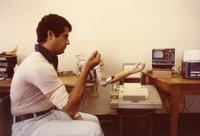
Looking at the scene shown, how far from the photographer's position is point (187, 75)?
104 inches

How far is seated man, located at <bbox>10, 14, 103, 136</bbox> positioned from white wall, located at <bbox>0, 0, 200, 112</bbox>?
4.42 ft

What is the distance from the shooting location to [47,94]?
159cm

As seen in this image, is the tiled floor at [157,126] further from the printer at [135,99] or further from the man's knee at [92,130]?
the man's knee at [92,130]

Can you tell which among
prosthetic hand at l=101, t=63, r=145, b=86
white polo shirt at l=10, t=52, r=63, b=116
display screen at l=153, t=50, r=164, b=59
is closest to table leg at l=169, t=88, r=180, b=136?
prosthetic hand at l=101, t=63, r=145, b=86

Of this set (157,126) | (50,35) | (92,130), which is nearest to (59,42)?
(50,35)

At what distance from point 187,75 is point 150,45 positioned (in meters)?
0.64

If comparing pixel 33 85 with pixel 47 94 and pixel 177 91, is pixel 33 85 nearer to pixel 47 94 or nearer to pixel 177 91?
pixel 47 94

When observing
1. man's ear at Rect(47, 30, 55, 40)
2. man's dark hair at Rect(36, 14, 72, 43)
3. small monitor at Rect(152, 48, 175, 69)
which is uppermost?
man's dark hair at Rect(36, 14, 72, 43)

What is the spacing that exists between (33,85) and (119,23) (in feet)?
5.51

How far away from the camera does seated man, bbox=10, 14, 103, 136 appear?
1586 millimetres

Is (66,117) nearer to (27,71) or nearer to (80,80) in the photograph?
(80,80)

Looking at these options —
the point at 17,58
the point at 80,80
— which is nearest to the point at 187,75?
the point at 80,80

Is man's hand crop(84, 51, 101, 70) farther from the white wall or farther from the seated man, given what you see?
the white wall

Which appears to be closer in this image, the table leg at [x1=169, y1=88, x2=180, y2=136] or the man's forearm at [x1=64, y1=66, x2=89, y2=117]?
the man's forearm at [x1=64, y1=66, x2=89, y2=117]
